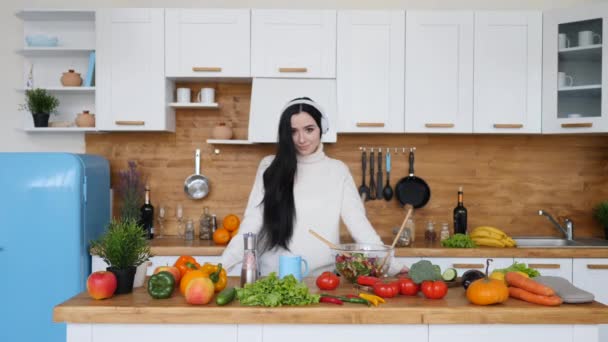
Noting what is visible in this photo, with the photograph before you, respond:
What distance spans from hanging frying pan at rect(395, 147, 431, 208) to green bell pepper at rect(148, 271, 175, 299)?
256 centimetres

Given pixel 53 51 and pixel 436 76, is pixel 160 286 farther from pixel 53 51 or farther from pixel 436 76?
pixel 53 51

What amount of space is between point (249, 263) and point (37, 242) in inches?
74.8

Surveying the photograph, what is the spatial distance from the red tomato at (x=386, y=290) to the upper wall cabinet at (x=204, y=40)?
229 centimetres

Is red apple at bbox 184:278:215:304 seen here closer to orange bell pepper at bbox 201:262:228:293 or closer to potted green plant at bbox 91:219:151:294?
orange bell pepper at bbox 201:262:228:293

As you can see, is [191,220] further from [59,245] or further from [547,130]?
[547,130]

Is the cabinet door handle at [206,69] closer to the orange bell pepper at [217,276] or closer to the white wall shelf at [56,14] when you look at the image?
the white wall shelf at [56,14]

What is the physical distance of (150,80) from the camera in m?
3.89

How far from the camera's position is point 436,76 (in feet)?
12.9

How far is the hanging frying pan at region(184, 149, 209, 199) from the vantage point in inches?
168

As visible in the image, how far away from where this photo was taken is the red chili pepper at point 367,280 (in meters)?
2.15

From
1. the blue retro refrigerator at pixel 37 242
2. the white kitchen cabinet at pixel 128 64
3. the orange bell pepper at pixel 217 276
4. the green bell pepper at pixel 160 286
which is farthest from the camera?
the white kitchen cabinet at pixel 128 64

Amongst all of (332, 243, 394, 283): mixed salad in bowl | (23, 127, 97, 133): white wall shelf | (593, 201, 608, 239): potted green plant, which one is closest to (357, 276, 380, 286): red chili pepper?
(332, 243, 394, 283): mixed salad in bowl

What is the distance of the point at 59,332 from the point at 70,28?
2.18 m

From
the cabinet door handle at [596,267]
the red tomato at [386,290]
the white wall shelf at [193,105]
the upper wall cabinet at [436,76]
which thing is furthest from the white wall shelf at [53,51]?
the cabinet door handle at [596,267]
